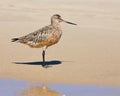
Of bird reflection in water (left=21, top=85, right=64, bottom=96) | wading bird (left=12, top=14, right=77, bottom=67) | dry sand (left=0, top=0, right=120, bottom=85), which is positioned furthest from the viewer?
wading bird (left=12, top=14, right=77, bottom=67)

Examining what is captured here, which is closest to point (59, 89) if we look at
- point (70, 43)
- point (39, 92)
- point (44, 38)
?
point (39, 92)

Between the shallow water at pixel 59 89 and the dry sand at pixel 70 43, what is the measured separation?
412mm

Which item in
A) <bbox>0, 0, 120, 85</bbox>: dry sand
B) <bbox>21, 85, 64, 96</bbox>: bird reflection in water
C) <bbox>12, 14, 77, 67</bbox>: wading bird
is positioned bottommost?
<bbox>21, 85, 64, 96</bbox>: bird reflection in water

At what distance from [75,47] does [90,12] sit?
719 centimetres

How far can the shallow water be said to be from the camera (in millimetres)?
10911

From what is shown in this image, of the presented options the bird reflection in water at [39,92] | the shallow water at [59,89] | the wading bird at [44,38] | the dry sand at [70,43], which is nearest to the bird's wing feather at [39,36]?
the wading bird at [44,38]

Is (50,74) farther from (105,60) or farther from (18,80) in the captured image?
(105,60)

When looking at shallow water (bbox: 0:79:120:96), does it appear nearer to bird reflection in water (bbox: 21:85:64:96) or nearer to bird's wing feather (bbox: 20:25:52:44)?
bird reflection in water (bbox: 21:85:64:96)

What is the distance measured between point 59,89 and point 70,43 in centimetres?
486

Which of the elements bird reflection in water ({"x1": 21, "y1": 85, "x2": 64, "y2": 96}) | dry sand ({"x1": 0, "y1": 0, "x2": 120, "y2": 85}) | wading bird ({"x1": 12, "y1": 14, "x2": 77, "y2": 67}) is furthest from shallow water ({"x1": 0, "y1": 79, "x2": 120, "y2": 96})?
wading bird ({"x1": 12, "y1": 14, "x2": 77, "y2": 67})

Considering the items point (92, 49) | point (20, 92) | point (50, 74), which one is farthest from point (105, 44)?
point (20, 92)

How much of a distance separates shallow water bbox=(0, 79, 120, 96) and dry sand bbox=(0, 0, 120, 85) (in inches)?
16.2

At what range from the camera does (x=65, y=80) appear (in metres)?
12.2

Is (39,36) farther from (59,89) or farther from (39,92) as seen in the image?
(39,92)
